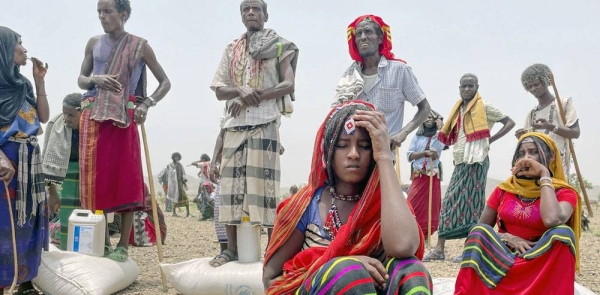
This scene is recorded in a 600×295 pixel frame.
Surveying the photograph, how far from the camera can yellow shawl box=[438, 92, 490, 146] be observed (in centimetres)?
667

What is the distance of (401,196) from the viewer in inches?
85.7

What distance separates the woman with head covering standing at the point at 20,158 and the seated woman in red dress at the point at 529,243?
2.95m

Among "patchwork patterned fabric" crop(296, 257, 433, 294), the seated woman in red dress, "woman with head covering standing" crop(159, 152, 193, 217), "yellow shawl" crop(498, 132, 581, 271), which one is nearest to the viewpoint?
"patchwork patterned fabric" crop(296, 257, 433, 294)

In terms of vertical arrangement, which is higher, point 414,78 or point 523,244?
point 414,78

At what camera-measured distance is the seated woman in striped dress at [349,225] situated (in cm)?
205

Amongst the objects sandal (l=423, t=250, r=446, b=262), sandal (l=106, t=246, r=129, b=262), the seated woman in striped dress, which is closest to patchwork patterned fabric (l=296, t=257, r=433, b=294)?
the seated woman in striped dress

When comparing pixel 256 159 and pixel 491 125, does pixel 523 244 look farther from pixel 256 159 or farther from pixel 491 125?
pixel 491 125

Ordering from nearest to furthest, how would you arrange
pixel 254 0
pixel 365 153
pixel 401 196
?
pixel 401 196 → pixel 365 153 → pixel 254 0

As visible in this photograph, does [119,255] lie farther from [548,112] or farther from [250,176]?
[548,112]

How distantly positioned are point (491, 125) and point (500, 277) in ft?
11.6

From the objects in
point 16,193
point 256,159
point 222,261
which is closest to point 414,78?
point 256,159

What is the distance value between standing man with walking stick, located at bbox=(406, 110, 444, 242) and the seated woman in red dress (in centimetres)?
370

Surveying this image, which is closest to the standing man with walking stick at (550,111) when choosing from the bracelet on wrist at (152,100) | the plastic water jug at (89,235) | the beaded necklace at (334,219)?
the bracelet on wrist at (152,100)

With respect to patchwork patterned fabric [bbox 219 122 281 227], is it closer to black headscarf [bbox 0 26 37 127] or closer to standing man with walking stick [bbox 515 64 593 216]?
black headscarf [bbox 0 26 37 127]
